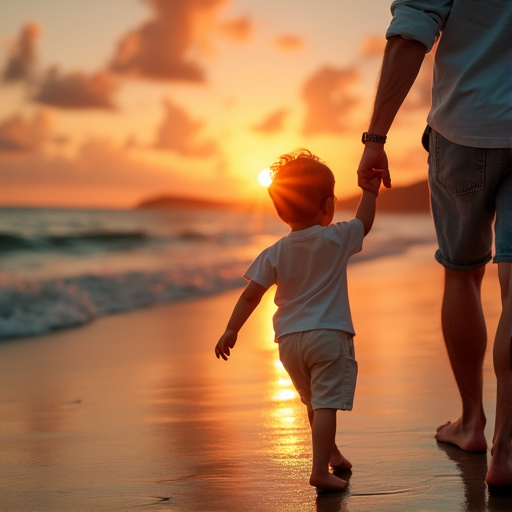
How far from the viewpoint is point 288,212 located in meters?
3.05

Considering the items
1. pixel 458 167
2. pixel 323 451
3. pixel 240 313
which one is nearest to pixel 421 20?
pixel 458 167

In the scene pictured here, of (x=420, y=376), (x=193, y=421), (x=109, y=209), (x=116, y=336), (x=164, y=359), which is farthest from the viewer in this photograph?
(x=109, y=209)

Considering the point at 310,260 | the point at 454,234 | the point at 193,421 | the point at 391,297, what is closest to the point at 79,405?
the point at 193,421

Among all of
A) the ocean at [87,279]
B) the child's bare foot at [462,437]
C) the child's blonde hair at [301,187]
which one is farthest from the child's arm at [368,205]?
the ocean at [87,279]

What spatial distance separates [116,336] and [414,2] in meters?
4.58

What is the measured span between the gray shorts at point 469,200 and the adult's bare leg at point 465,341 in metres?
0.11

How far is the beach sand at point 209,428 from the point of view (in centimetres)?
283

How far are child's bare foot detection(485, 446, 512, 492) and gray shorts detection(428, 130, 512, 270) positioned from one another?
0.66 meters

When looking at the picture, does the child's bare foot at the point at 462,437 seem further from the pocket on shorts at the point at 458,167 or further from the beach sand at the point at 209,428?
the pocket on shorts at the point at 458,167

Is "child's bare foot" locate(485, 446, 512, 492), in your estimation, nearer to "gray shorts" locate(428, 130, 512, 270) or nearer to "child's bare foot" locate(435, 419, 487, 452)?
"child's bare foot" locate(435, 419, 487, 452)

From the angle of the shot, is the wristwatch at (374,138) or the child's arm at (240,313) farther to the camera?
the wristwatch at (374,138)

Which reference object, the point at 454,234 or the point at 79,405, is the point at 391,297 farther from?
the point at 454,234

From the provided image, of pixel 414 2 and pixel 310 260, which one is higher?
pixel 414 2

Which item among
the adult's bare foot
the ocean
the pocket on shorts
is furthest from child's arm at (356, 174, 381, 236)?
the ocean
